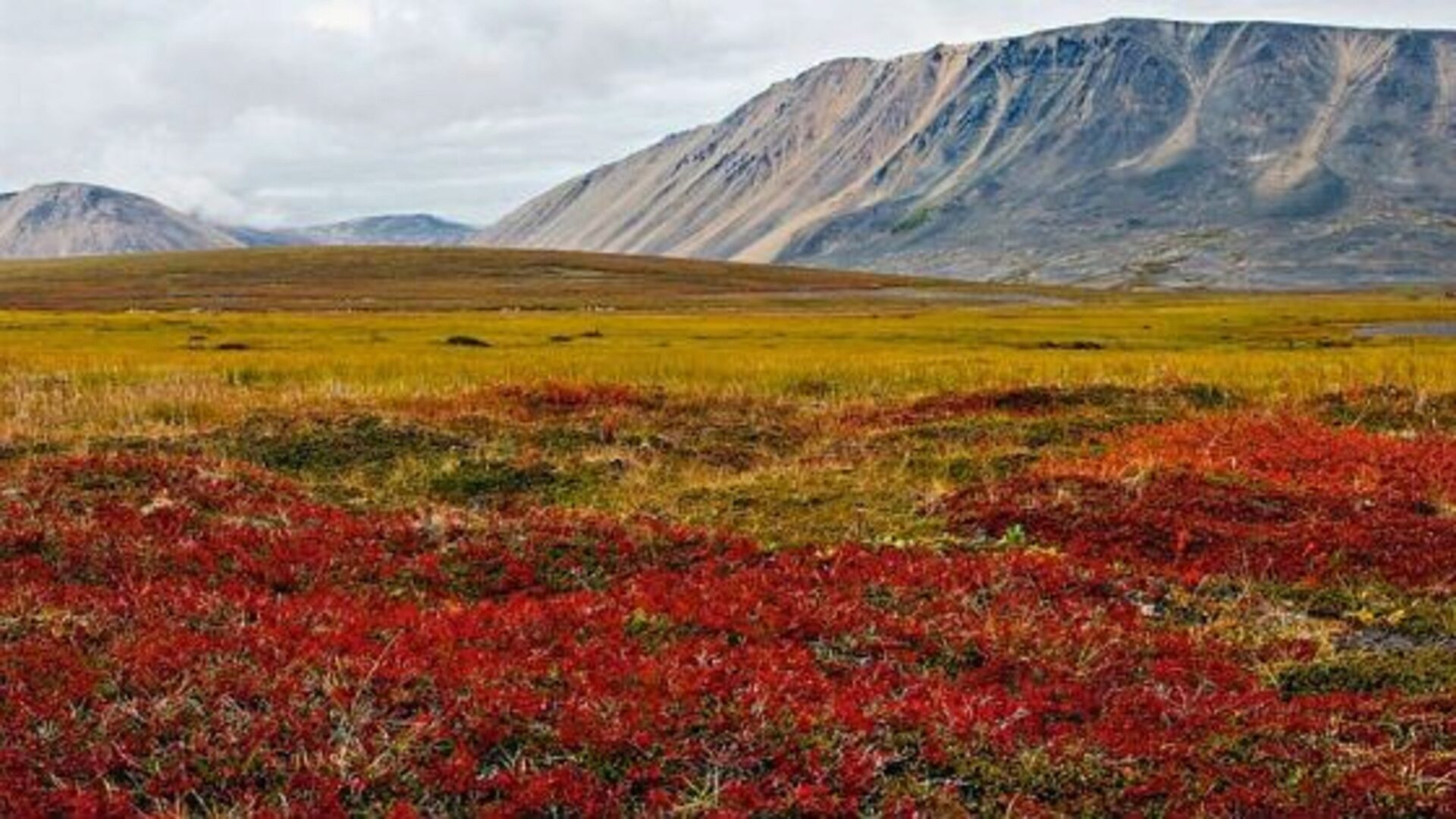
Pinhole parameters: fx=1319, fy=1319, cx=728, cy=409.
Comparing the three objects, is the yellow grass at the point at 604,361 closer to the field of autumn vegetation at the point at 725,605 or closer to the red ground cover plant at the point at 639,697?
the field of autumn vegetation at the point at 725,605

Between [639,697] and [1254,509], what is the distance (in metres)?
13.7

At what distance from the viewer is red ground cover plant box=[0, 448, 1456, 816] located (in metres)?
9.27

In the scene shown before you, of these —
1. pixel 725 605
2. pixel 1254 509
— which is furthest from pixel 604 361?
pixel 725 605

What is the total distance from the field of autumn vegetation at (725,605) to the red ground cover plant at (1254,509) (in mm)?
95

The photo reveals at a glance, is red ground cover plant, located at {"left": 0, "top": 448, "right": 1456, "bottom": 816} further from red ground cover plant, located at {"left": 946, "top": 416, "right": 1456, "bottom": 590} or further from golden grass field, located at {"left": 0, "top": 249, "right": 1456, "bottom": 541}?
golden grass field, located at {"left": 0, "top": 249, "right": 1456, "bottom": 541}

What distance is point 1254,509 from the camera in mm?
20953

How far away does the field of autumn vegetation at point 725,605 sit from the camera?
950 cm

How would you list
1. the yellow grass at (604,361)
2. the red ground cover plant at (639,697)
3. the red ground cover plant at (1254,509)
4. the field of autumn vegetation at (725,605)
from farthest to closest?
1. the yellow grass at (604,361)
2. the red ground cover plant at (1254,509)
3. the field of autumn vegetation at (725,605)
4. the red ground cover plant at (639,697)

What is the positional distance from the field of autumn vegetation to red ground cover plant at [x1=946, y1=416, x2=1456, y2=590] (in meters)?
0.10

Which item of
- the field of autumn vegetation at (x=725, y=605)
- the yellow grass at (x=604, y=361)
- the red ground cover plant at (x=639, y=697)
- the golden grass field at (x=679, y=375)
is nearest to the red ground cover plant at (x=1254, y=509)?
the field of autumn vegetation at (x=725, y=605)

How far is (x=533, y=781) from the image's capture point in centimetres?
913

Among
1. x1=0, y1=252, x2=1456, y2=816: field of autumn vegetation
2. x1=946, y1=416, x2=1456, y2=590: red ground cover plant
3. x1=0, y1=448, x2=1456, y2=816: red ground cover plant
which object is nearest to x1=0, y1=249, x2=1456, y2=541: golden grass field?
x1=0, y1=252, x2=1456, y2=816: field of autumn vegetation

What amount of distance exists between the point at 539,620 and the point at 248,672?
3.05 metres

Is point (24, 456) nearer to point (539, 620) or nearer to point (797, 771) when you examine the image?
point (539, 620)
